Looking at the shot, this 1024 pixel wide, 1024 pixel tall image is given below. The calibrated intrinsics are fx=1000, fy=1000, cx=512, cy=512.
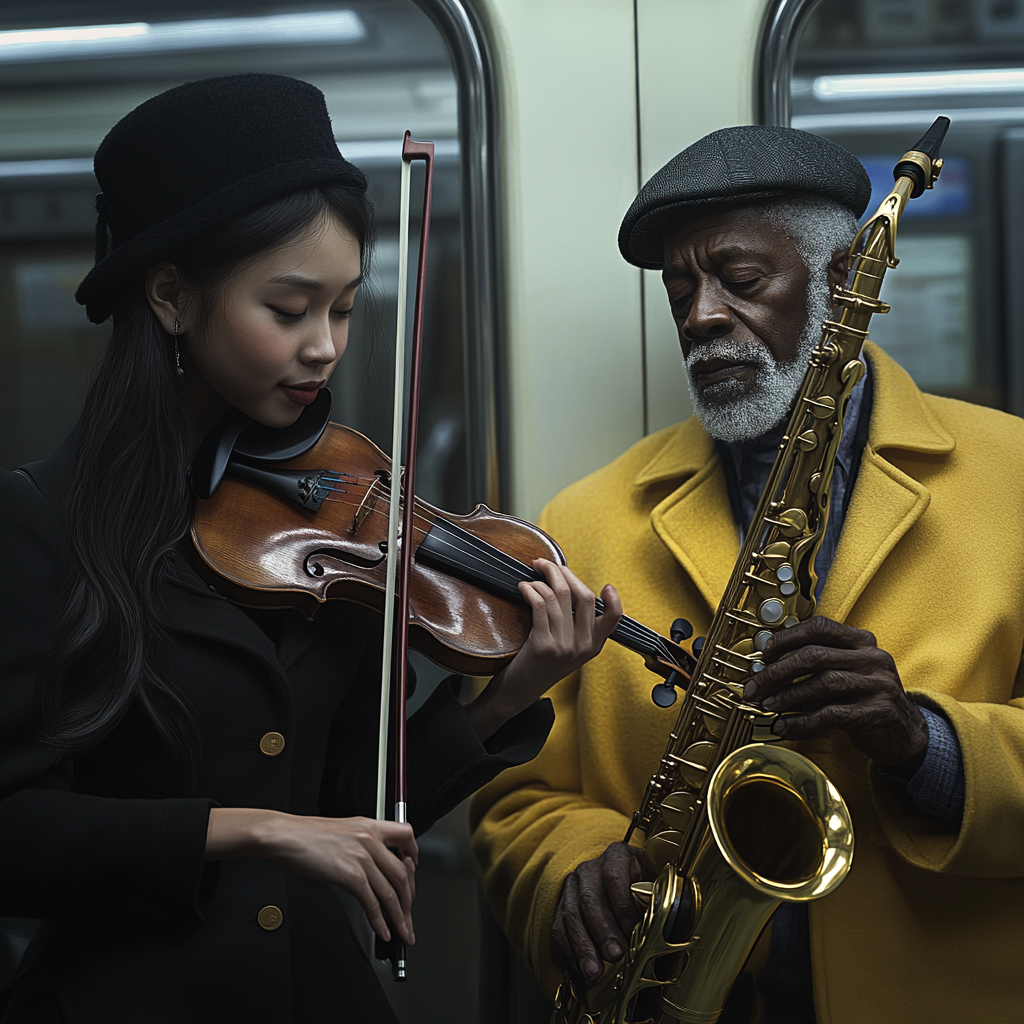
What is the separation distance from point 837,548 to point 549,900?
2.05 ft

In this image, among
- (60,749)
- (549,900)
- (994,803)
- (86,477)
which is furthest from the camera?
(549,900)

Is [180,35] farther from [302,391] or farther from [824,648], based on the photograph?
[824,648]

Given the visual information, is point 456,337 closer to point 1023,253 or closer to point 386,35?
point 386,35

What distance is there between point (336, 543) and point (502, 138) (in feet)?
3.06

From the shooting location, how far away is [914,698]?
1261 millimetres

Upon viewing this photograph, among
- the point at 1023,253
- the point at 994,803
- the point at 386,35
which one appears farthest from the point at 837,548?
the point at 386,35

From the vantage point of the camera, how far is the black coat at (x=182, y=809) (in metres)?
0.97

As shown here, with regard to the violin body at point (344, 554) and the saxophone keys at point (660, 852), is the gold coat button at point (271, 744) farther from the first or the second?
the saxophone keys at point (660, 852)

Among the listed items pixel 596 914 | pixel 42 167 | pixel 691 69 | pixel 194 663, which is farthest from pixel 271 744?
pixel 691 69

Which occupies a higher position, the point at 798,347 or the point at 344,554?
the point at 798,347

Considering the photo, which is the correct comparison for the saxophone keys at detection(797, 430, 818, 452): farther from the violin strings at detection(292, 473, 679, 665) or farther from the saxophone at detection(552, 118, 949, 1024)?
the violin strings at detection(292, 473, 679, 665)

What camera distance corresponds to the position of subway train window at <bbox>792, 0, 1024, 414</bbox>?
1.74 m

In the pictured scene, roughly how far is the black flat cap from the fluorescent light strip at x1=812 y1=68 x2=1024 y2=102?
0.35 m

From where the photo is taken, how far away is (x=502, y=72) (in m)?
1.74
